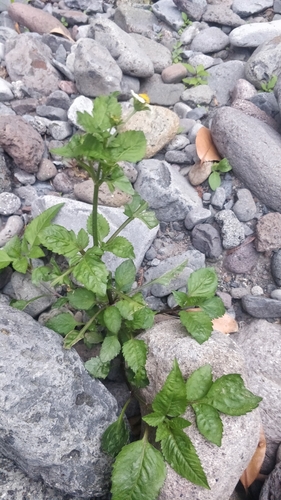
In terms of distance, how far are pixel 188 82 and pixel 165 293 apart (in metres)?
2.23

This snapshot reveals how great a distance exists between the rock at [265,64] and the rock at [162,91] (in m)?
0.66

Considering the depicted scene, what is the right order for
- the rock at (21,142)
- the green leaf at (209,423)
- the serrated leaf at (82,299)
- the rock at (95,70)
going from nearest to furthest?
the green leaf at (209,423) → the serrated leaf at (82,299) → the rock at (21,142) → the rock at (95,70)

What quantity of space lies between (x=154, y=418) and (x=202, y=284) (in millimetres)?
913

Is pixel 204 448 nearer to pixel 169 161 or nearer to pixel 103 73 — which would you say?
pixel 169 161

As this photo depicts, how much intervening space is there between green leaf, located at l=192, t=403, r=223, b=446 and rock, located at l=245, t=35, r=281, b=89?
3.17m

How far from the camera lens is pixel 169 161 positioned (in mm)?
3883

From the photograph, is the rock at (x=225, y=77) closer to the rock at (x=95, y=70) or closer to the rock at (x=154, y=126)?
the rock at (x=154, y=126)

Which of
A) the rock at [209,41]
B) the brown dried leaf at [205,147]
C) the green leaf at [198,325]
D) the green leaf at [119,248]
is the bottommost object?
the green leaf at [198,325]

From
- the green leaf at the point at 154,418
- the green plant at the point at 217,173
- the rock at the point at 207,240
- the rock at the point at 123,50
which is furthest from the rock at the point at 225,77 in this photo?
the green leaf at the point at 154,418

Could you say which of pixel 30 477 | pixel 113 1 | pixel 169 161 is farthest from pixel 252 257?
pixel 113 1

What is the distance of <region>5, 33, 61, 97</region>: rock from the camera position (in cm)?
412

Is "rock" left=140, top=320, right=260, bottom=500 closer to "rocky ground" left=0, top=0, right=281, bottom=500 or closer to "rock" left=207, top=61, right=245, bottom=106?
"rocky ground" left=0, top=0, right=281, bottom=500

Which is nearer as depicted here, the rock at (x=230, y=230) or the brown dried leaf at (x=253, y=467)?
the brown dried leaf at (x=253, y=467)

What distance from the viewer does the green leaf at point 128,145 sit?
1948 mm
